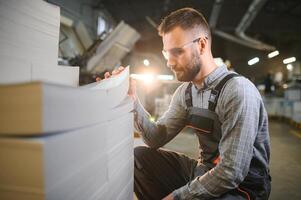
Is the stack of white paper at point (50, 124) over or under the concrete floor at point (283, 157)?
over

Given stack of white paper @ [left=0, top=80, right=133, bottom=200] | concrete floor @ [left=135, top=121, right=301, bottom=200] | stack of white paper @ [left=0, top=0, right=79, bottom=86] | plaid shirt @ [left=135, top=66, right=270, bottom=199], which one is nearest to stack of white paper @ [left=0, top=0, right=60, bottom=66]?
stack of white paper @ [left=0, top=0, right=79, bottom=86]

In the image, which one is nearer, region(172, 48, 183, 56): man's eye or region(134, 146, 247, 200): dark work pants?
region(172, 48, 183, 56): man's eye

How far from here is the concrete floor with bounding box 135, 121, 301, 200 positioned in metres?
3.21

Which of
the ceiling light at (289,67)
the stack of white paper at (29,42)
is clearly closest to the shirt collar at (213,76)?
the stack of white paper at (29,42)

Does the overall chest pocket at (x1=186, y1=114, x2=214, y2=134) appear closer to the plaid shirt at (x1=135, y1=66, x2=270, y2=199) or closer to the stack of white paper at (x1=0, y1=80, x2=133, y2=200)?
the plaid shirt at (x1=135, y1=66, x2=270, y2=199)

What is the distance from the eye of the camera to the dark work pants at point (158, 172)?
→ 2250mm

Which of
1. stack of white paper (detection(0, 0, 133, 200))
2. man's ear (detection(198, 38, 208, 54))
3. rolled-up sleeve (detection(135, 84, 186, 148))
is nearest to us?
stack of white paper (detection(0, 0, 133, 200))

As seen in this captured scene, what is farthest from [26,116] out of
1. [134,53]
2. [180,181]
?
[134,53]

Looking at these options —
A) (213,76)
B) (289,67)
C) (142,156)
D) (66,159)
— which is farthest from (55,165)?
(289,67)

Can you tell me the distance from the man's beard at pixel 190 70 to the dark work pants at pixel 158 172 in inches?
29.6

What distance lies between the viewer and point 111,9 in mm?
11375

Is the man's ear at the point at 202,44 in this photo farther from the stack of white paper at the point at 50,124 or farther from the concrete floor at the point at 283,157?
the concrete floor at the point at 283,157

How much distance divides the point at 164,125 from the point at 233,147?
2.83ft

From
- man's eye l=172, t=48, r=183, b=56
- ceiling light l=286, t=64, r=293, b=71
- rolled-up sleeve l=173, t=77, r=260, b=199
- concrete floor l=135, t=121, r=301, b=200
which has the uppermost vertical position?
ceiling light l=286, t=64, r=293, b=71
